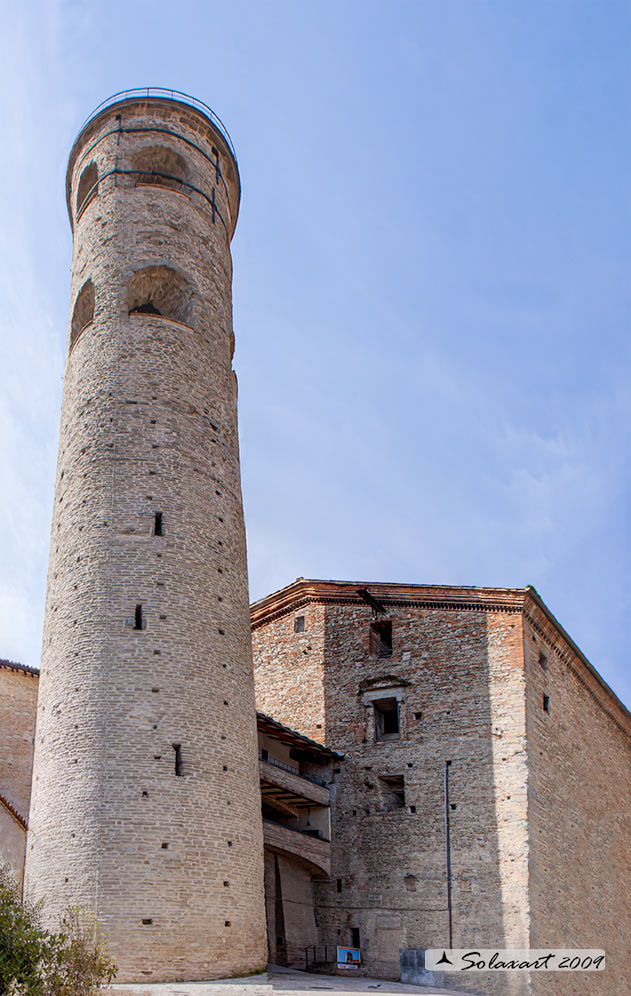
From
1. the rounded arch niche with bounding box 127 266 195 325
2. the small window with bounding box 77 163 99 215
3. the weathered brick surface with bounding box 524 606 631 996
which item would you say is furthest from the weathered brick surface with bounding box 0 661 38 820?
the weathered brick surface with bounding box 524 606 631 996

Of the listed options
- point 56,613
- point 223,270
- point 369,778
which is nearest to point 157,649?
point 56,613

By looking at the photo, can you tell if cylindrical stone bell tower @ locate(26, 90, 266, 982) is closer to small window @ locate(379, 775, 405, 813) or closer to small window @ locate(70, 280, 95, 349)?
small window @ locate(70, 280, 95, 349)

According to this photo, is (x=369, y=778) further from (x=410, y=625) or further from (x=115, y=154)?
(x=115, y=154)

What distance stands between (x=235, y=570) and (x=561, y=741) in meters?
8.03

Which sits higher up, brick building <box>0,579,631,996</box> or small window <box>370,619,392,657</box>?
small window <box>370,619,392,657</box>

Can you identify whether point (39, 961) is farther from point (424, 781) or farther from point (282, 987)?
point (424, 781)

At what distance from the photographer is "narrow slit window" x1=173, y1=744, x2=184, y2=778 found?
13.1 metres

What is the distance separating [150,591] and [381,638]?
7.51 metres

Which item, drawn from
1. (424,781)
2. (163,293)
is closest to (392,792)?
(424,781)

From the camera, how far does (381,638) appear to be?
20344 millimetres

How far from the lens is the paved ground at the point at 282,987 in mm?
11438

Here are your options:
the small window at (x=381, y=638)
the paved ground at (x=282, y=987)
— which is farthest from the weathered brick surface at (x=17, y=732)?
the small window at (x=381, y=638)

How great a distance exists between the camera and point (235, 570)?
15555 mm

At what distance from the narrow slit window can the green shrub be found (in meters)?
2.59
